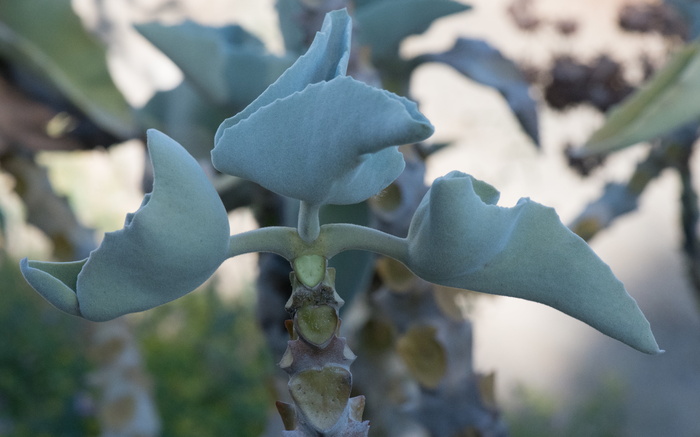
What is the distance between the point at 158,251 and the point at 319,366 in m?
0.06

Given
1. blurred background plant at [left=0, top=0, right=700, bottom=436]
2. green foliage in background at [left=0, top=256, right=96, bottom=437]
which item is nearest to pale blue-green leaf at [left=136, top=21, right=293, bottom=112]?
blurred background plant at [left=0, top=0, right=700, bottom=436]

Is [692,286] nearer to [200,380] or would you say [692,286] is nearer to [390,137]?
[390,137]

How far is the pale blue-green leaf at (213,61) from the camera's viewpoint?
0.44 m

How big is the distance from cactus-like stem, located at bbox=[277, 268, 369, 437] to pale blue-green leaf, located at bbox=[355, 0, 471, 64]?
0.97ft

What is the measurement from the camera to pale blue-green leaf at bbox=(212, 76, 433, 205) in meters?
0.16

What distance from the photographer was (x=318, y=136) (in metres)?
0.17

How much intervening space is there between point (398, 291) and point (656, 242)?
1.61 metres

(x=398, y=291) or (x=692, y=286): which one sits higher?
(x=398, y=291)

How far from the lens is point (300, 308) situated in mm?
205

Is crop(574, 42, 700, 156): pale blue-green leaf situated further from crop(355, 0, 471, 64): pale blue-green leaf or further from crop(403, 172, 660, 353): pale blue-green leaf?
crop(403, 172, 660, 353): pale blue-green leaf

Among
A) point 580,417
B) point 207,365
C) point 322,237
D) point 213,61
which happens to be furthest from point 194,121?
point 580,417

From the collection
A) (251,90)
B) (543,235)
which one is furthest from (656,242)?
(543,235)

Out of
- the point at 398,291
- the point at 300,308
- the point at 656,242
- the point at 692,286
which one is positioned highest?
the point at 300,308

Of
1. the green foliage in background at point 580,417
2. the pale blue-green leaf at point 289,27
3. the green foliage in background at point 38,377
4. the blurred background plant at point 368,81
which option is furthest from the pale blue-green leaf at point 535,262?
the green foliage in background at point 580,417
